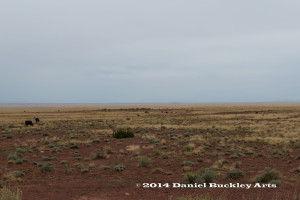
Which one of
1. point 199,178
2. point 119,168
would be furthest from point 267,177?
point 119,168

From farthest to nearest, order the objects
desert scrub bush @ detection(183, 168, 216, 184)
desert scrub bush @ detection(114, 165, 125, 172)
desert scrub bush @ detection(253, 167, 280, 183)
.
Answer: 1. desert scrub bush @ detection(114, 165, 125, 172)
2. desert scrub bush @ detection(253, 167, 280, 183)
3. desert scrub bush @ detection(183, 168, 216, 184)

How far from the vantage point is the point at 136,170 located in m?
13.2

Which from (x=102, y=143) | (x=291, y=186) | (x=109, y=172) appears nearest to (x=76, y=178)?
(x=109, y=172)

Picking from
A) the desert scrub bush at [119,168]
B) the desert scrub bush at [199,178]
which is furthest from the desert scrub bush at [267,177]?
the desert scrub bush at [119,168]

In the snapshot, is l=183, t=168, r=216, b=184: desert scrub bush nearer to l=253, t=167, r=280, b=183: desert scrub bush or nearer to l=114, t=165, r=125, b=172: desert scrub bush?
l=253, t=167, r=280, b=183: desert scrub bush

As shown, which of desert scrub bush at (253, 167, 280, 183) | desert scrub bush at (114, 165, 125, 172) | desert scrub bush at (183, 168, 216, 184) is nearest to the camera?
desert scrub bush at (183, 168, 216, 184)

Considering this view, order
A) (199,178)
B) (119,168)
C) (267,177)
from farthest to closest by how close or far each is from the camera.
A: (119,168) → (267,177) → (199,178)

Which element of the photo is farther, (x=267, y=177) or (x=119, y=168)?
(x=119, y=168)

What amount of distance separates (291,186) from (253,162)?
466cm

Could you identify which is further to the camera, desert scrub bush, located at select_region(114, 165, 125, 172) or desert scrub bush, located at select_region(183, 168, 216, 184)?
desert scrub bush, located at select_region(114, 165, 125, 172)

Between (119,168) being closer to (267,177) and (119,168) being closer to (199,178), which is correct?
(199,178)

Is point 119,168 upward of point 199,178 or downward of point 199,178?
downward

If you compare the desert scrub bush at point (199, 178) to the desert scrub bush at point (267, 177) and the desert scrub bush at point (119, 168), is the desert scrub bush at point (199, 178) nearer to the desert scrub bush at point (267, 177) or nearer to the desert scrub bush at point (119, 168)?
the desert scrub bush at point (267, 177)

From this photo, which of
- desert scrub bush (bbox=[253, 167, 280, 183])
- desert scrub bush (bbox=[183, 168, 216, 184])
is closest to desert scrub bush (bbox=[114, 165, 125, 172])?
desert scrub bush (bbox=[183, 168, 216, 184])
